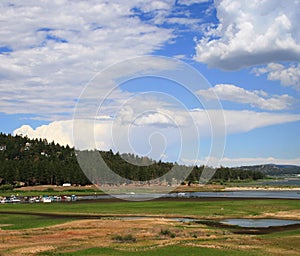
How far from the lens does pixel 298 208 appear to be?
333ft

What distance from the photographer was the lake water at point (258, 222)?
71.9 meters

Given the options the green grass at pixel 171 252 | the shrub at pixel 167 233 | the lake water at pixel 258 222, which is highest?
the shrub at pixel 167 233

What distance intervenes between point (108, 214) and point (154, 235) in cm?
3717

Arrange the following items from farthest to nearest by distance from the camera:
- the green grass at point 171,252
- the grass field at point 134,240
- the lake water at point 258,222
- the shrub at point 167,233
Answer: the lake water at point 258,222, the shrub at point 167,233, the grass field at point 134,240, the green grass at point 171,252

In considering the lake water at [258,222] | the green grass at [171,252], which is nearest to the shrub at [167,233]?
the green grass at [171,252]

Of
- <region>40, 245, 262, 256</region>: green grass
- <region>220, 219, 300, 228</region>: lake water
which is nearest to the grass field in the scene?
<region>40, 245, 262, 256</region>: green grass

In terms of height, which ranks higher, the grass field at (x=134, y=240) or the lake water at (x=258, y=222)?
the grass field at (x=134, y=240)

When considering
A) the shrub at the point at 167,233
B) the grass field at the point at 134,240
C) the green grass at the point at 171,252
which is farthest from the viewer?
the shrub at the point at 167,233

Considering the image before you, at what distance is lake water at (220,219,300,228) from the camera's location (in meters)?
71.9

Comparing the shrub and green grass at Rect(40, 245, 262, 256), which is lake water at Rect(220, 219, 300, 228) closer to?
the shrub

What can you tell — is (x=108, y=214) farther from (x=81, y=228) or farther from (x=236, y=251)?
(x=236, y=251)

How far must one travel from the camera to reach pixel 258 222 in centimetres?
7694

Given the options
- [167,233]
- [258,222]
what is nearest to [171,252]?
[167,233]

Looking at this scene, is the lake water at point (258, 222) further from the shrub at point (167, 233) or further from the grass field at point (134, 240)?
the shrub at point (167, 233)
